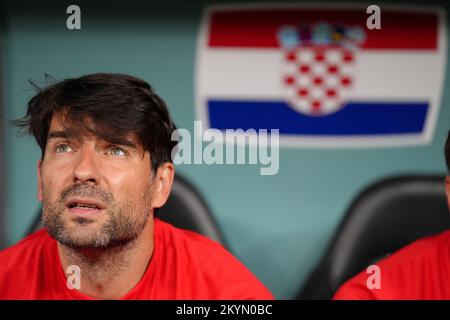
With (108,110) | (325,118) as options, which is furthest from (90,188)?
(325,118)

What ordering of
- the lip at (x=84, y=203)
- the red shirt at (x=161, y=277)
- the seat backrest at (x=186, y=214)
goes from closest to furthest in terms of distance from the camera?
the lip at (x=84, y=203), the red shirt at (x=161, y=277), the seat backrest at (x=186, y=214)

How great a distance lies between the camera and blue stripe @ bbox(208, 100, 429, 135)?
1523mm

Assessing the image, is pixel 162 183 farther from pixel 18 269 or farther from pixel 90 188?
pixel 18 269

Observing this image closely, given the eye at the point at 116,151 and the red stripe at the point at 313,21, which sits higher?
the red stripe at the point at 313,21

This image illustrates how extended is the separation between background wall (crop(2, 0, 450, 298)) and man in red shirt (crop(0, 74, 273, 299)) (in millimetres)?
178

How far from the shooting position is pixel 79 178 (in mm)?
1174

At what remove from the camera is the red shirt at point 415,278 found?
1.30 metres

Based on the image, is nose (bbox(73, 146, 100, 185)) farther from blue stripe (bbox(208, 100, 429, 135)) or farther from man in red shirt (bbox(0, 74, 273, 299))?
blue stripe (bbox(208, 100, 429, 135))

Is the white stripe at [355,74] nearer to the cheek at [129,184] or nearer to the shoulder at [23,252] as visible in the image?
the cheek at [129,184]

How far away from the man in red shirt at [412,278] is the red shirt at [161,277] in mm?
211

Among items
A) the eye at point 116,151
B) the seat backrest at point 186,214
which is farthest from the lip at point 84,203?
the seat backrest at point 186,214

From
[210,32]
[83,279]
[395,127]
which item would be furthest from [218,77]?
[83,279]

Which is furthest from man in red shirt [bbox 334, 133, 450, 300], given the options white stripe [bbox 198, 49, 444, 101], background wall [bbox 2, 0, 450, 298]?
white stripe [bbox 198, 49, 444, 101]

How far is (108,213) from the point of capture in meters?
1.20
